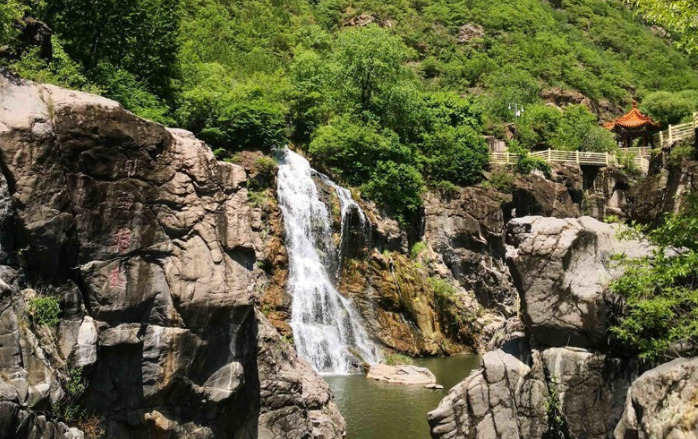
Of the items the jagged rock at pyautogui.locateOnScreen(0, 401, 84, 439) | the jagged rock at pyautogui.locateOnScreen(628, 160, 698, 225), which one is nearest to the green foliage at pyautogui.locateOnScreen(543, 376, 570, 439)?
the jagged rock at pyautogui.locateOnScreen(0, 401, 84, 439)

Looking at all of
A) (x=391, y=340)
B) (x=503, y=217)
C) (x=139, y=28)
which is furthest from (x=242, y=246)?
(x=503, y=217)

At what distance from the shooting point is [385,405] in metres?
20.3

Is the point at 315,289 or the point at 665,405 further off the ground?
the point at 665,405

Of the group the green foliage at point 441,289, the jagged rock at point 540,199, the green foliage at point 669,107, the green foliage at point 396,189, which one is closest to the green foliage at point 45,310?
the green foliage at point 441,289

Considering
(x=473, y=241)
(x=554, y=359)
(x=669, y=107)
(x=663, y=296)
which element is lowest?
(x=554, y=359)

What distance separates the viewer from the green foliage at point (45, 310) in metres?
10.7

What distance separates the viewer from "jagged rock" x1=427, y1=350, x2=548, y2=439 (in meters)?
14.3

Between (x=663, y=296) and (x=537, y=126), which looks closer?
(x=663, y=296)

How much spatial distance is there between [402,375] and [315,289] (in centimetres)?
656

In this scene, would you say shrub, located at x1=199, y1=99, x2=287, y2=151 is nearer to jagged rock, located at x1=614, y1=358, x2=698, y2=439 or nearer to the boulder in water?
the boulder in water

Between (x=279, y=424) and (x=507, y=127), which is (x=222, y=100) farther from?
(x=507, y=127)

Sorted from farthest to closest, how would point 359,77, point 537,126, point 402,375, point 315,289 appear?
1. point 537,126
2. point 359,77
3. point 315,289
4. point 402,375

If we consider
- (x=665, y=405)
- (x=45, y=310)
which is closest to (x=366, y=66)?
(x=45, y=310)

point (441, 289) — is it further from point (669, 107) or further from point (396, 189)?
point (669, 107)
